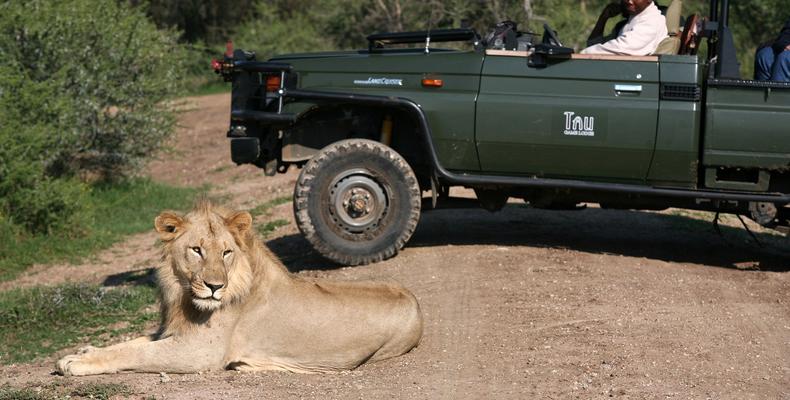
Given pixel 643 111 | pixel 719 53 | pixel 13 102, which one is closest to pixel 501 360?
pixel 643 111

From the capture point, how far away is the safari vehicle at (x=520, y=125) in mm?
8086

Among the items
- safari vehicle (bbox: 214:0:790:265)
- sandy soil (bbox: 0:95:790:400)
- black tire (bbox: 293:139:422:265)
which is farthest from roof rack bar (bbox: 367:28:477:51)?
sandy soil (bbox: 0:95:790:400)

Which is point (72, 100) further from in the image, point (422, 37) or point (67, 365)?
point (67, 365)

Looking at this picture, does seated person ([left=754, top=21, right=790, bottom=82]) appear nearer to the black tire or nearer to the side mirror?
the side mirror

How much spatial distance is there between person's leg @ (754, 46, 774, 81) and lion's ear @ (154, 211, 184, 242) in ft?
15.8

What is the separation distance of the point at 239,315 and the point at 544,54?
3387 millimetres

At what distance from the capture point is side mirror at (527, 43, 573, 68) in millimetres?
8070

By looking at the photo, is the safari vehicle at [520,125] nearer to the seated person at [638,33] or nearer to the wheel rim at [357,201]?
the wheel rim at [357,201]

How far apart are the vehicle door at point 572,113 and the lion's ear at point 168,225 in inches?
121

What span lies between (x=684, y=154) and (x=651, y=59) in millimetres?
735

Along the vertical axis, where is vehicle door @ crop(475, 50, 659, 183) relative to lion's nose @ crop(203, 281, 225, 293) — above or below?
above

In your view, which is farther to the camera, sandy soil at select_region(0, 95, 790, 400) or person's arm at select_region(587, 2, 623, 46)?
person's arm at select_region(587, 2, 623, 46)

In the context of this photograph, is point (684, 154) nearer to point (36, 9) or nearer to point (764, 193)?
point (764, 193)

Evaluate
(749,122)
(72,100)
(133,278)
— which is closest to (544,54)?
(749,122)
